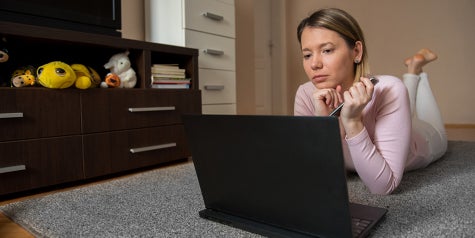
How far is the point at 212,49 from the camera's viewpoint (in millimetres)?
2135

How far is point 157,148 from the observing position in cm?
165

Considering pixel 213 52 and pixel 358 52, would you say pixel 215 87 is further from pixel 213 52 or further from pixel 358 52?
pixel 358 52

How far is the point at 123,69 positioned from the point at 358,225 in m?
1.24

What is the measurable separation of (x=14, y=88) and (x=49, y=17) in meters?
0.38

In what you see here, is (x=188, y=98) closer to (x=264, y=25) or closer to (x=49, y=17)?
(x=49, y=17)

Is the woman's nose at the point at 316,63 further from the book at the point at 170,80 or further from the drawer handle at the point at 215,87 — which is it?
the drawer handle at the point at 215,87

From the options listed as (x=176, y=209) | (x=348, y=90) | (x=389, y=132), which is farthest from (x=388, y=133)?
(x=176, y=209)

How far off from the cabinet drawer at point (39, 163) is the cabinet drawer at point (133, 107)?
0.36 ft

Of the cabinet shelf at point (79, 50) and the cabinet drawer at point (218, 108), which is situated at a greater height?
the cabinet shelf at point (79, 50)

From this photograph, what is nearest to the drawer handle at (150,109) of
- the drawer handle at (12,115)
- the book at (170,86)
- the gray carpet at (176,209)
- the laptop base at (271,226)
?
the book at (170,86)

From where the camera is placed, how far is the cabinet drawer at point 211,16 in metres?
2.00

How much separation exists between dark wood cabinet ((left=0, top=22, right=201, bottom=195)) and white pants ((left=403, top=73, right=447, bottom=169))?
43.1 inches

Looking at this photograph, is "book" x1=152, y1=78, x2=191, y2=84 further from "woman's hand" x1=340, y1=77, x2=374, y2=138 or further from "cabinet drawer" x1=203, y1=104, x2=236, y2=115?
"woman's hand" x1=340, y1=77, x2=374, y2=138

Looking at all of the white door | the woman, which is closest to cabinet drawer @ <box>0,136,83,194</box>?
the woman
